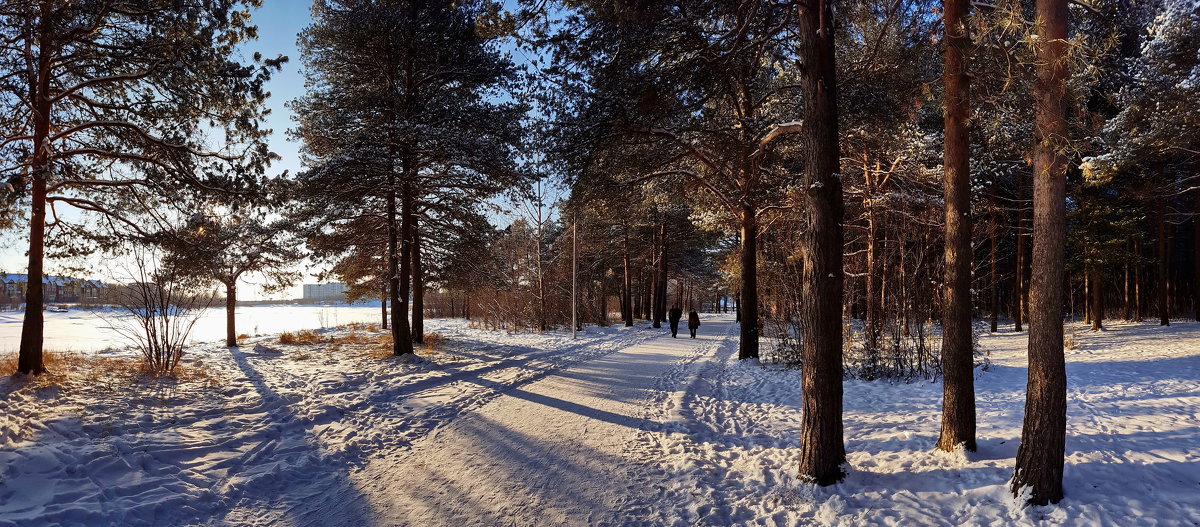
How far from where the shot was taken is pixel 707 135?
10.2m

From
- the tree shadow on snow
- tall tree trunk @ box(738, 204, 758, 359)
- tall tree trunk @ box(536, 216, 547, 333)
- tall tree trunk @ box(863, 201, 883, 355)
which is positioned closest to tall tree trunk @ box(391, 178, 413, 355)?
the tree shadow on snow

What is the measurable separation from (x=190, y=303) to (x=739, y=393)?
11.8 m

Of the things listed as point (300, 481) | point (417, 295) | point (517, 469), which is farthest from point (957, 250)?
point (417, 295)

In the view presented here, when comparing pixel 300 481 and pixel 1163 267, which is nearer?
pixel 300 481

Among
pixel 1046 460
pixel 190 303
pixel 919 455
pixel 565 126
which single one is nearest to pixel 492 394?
pixel 565 126

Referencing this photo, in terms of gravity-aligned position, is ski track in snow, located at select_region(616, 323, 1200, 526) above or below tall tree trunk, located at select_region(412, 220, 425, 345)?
below

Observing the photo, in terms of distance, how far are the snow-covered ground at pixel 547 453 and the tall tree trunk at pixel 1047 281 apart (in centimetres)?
37

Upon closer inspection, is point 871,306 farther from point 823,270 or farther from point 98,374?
point 98,374

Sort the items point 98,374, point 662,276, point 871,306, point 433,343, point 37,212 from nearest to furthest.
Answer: point 37,212, point 98,374, point 871,306, point 433,343, point 662,276

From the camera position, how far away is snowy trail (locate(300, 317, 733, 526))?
12.5 ft

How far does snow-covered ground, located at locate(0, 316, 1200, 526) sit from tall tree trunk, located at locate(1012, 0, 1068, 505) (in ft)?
1.21

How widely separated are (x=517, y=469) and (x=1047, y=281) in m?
4.85

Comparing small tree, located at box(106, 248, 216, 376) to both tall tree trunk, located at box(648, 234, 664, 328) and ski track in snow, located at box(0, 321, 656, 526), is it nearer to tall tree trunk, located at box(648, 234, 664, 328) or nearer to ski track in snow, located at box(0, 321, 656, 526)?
ski track in snow, located at box(0, 321, 656, 526)

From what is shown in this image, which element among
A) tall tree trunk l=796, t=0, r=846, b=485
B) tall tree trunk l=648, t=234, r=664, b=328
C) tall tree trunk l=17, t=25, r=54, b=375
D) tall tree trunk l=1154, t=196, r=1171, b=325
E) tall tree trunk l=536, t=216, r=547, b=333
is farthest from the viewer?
tall tree trunk l=648, t=234, r=664, b=328
